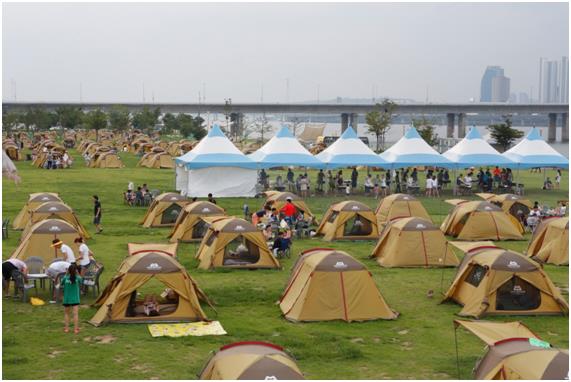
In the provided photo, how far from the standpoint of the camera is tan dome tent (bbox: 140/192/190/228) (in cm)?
2564

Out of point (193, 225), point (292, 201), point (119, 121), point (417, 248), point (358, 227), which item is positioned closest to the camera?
point (417, 248)

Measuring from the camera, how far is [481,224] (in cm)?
2394

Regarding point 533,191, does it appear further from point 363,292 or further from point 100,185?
point 363,292

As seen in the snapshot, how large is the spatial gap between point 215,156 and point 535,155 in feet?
50.2

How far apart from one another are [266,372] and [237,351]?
2.26ft

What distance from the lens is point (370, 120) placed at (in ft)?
238

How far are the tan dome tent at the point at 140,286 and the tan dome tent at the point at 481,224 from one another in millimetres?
11835

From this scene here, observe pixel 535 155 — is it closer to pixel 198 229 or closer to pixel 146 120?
pixel 198 229

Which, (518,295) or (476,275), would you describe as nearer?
(518,295)

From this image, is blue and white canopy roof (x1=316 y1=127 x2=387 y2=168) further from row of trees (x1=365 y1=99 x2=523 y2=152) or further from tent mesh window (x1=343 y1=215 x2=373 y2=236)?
row of trees (x1=365 y1=99 x2=523 y2=152)

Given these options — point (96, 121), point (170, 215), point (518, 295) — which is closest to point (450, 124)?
point (96, 121)

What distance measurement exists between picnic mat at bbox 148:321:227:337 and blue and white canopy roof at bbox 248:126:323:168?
67.4ft

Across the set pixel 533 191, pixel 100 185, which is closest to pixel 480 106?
pixel 533 191

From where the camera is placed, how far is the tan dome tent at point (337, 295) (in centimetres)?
1427
